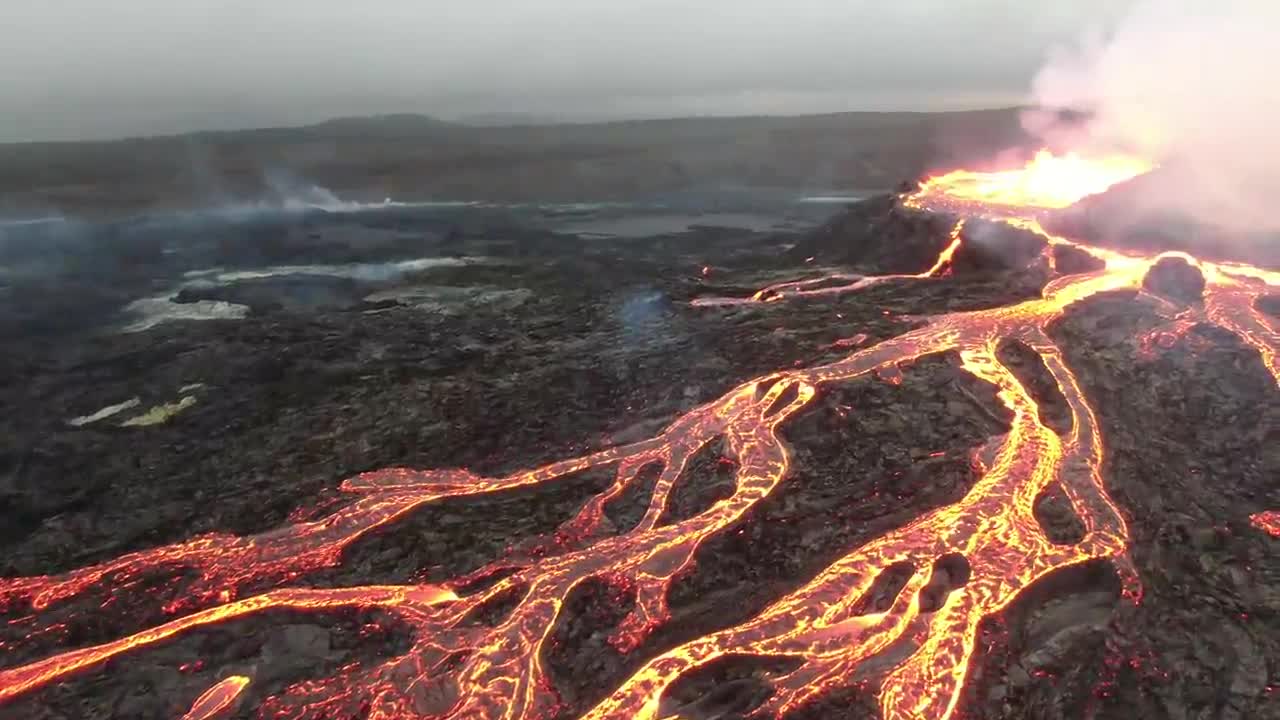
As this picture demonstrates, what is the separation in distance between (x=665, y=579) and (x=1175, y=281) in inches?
576

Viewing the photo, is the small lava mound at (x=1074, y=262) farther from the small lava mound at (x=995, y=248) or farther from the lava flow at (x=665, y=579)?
the lava flow at (x=665, y=579)

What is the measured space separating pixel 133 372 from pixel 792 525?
1916cm

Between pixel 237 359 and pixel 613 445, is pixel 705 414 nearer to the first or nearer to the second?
pixel 613 445

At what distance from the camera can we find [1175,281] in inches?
675

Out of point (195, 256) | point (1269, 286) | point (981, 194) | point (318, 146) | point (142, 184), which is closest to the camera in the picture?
point (1269, 286)

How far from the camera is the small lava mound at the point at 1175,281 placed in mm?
16714

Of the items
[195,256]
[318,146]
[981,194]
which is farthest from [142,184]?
[981,194]

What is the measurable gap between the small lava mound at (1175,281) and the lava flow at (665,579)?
188 centimetres

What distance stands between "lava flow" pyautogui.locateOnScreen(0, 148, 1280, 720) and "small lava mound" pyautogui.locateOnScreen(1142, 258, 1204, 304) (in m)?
1.88

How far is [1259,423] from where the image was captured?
12.7 m

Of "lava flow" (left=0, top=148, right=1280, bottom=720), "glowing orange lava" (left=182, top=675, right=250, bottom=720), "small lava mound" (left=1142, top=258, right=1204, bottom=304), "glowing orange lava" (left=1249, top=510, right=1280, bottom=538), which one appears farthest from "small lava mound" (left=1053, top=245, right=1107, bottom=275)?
"glowing orange lava" (left=182, top=675, right=250, bottom=720)

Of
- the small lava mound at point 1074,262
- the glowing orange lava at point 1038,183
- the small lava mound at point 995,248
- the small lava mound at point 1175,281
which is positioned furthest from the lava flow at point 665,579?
the glowing orange lava at point 1038,183

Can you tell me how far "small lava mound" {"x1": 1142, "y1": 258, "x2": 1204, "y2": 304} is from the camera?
54.8 feet

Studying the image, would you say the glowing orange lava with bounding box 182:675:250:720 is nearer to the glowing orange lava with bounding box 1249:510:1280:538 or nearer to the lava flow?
the lava flow
